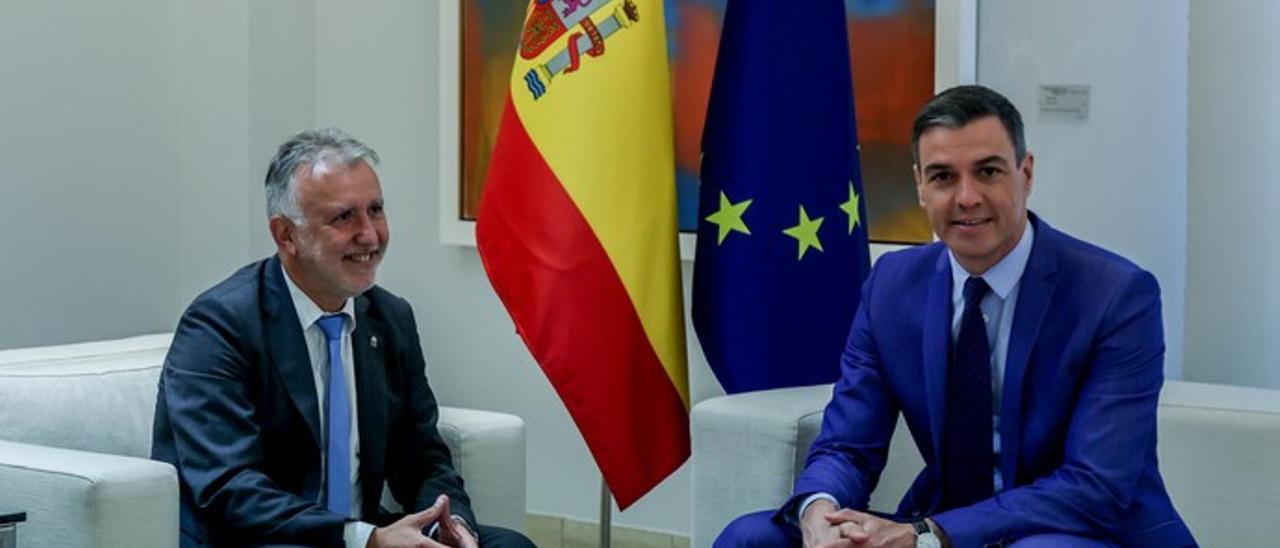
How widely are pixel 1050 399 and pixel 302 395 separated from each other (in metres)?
1.31

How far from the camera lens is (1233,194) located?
3.96m

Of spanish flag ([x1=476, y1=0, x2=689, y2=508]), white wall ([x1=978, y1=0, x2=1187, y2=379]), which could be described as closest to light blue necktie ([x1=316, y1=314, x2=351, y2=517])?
spanish flag ([x1=476, y1=0, x2=689, y2=508])

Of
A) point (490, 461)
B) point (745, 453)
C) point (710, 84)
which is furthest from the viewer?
point (710, 84)

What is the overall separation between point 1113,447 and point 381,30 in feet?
10.4

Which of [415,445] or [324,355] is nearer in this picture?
[324,355]

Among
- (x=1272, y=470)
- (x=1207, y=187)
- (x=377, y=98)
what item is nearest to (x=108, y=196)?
(x=377, y=98)

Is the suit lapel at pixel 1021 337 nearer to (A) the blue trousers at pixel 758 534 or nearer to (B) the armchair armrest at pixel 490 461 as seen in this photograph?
(A) the blue trousers at pixel 758 534

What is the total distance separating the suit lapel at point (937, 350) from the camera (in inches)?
117

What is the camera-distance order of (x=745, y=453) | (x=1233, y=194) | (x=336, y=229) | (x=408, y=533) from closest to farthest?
(x=408, y=533)
(x=336, y=229)
(x=745, y=453)
(x=1233, y=194)

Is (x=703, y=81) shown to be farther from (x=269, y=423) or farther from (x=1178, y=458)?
(x=269, y=423)

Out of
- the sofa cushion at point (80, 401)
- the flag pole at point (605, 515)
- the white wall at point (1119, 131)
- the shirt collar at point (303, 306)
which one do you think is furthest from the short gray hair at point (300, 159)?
the white wall at point (1119, 131)

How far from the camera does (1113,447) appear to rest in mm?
2789

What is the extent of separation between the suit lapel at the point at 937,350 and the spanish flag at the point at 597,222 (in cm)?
100

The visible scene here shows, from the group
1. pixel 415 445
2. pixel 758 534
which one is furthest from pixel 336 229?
pixel 758 534
